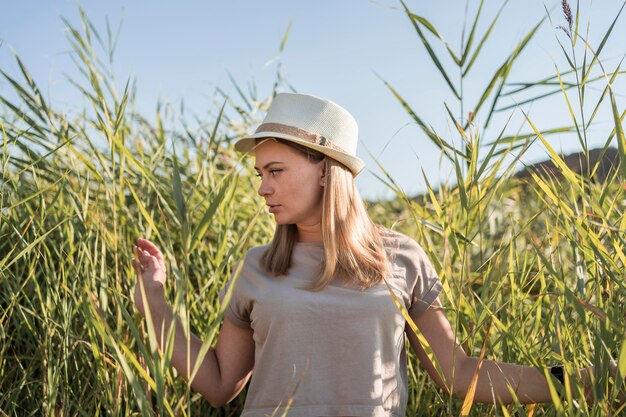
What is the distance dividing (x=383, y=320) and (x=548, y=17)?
2.41 ft

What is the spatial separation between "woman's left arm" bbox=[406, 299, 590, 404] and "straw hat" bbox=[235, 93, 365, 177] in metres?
0.43

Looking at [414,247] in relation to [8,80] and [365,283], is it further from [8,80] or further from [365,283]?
[8,80]

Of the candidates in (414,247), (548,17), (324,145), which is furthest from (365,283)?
(548,17)

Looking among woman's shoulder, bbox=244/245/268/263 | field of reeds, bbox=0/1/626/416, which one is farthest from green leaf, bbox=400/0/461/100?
woman's shoulder, bbox=244/245/268/263

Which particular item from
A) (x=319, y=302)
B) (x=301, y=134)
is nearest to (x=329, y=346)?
(x=319, y=302)

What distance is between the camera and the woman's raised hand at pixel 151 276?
1527mm

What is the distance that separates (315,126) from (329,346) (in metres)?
0.53

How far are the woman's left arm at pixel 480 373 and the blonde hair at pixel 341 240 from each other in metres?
0.17

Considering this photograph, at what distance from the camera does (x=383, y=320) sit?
1.63m

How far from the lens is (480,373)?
60.5 inches

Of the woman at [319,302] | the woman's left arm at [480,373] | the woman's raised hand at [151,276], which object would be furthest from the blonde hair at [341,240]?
the woman's raised hand at [151,276]

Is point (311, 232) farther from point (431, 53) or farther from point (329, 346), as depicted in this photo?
point (431, 53)

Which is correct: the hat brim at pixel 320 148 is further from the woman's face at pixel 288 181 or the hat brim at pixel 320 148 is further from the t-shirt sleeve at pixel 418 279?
the t-shirt sleeve at pixel 418 279

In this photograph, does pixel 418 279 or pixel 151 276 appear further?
pixel 418 279
